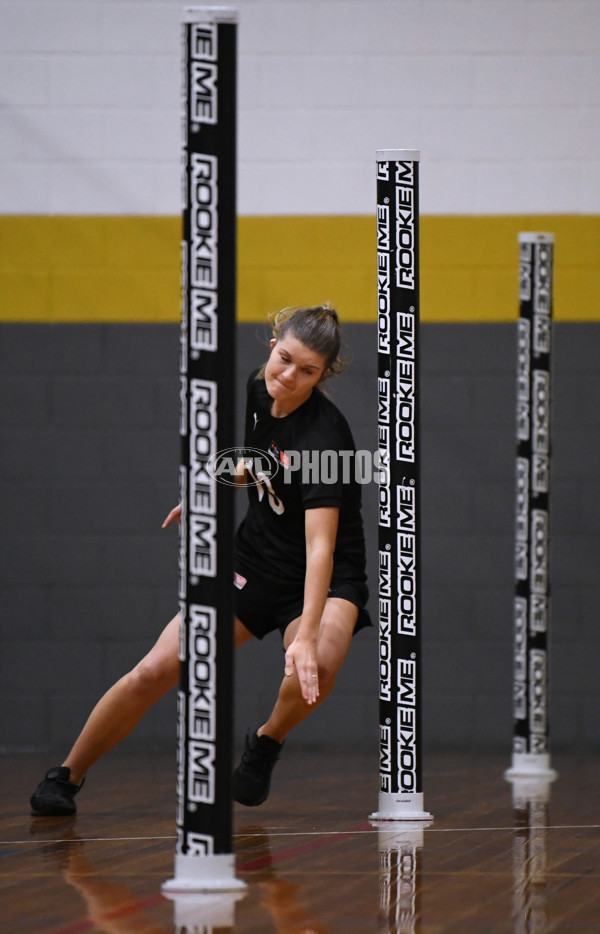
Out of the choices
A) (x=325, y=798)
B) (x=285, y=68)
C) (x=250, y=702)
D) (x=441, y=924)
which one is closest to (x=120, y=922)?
(x=441, y=924)

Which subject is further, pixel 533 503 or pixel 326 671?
pixel 533 503

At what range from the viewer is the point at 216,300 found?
350 centimetres

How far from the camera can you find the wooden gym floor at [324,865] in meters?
3.30

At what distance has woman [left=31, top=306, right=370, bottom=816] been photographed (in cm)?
457

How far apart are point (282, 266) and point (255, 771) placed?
12.9ft

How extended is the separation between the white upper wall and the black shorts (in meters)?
3.66

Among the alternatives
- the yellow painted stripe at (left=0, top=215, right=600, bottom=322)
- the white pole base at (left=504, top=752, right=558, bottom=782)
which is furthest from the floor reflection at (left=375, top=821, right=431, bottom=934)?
the yellow painted stripe at (left=0, top=215, right=600, bottom=322)

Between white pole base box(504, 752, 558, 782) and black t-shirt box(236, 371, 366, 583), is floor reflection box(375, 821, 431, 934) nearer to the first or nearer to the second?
black t-shirt box(236, 371, 366, 583)

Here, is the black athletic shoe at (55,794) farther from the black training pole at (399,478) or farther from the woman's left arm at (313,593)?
the woman's left arm at (313,593)

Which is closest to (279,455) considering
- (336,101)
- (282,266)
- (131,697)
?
(131,697)

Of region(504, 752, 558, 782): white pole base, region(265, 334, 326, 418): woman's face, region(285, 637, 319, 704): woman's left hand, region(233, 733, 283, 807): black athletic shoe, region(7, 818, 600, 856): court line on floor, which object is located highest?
region(265, 334, 326, 418): woman's face

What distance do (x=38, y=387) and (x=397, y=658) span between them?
373 cm

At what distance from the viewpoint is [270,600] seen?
191 inches

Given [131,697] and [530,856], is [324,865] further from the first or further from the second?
[131,697]
